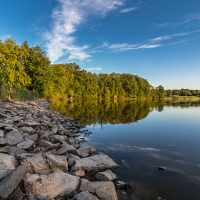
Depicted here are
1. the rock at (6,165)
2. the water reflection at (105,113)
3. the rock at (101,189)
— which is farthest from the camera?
the water reflection at (105,113)

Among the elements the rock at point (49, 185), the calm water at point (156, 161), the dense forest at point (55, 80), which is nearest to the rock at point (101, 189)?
the rock at point (49, 185)

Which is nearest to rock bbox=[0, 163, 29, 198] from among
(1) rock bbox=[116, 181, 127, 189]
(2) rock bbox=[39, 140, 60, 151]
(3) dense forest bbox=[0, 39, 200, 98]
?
(2) rock bbox=[39, 140, 60, 151]

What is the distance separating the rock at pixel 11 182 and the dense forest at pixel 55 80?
13463 millimetres

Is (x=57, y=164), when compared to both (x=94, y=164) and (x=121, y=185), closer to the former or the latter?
(x=94, y=164)

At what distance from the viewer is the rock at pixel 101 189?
334 cm

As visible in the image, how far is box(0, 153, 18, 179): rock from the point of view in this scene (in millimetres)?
3242

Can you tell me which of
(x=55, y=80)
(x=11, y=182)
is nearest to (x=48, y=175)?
(x=11, y=182)

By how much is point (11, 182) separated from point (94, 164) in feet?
7.61

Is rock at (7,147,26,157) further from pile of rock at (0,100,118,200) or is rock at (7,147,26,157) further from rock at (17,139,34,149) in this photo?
rock at (17,139,34,149)

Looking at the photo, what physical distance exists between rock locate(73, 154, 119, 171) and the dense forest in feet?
41.8

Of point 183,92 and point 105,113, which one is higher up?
point 183,92

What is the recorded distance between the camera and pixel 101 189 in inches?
136

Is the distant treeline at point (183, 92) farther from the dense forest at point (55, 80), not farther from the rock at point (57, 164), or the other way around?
the rock at point (57, 164)

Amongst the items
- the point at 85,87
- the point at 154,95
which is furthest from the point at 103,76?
the point at 154,95
